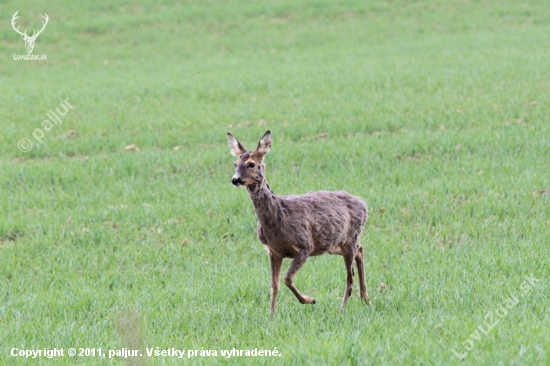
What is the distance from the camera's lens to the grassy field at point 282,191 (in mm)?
7160

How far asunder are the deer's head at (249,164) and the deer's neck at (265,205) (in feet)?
0.47

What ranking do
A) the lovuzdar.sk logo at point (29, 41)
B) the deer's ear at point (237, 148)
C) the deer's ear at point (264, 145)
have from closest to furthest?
1. the deer's ear at point (264, 145)
2. the deer's ear at point (237, 148)
3. the lovuzdar.sk logo at point (29, 41)

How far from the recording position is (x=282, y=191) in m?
12.3

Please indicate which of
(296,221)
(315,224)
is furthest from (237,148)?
(315,224)

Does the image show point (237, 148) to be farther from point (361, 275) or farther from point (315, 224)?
point (361, 275)

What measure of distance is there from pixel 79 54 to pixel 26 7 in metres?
6.05

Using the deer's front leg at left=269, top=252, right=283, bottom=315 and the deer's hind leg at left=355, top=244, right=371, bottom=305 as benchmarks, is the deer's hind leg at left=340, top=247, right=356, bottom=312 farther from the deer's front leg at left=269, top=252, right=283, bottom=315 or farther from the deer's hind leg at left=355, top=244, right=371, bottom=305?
the deer's front leg at left=269, top=252, right=283, bottom=315

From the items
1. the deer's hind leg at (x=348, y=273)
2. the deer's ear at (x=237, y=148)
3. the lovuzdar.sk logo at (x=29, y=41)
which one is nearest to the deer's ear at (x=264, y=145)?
the deer's ear at (x=237, y=148)

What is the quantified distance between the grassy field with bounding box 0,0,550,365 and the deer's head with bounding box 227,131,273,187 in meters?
1.42

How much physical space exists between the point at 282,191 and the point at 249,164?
5.41 metres

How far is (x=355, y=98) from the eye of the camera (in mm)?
18219

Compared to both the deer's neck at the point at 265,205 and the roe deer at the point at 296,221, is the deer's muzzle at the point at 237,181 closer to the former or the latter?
the roe deer at the point at 296,221

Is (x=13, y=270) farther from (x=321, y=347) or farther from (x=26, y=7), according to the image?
(x=26, y=7)

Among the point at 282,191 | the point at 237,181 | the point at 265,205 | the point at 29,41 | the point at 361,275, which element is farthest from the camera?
the point at 29,41
